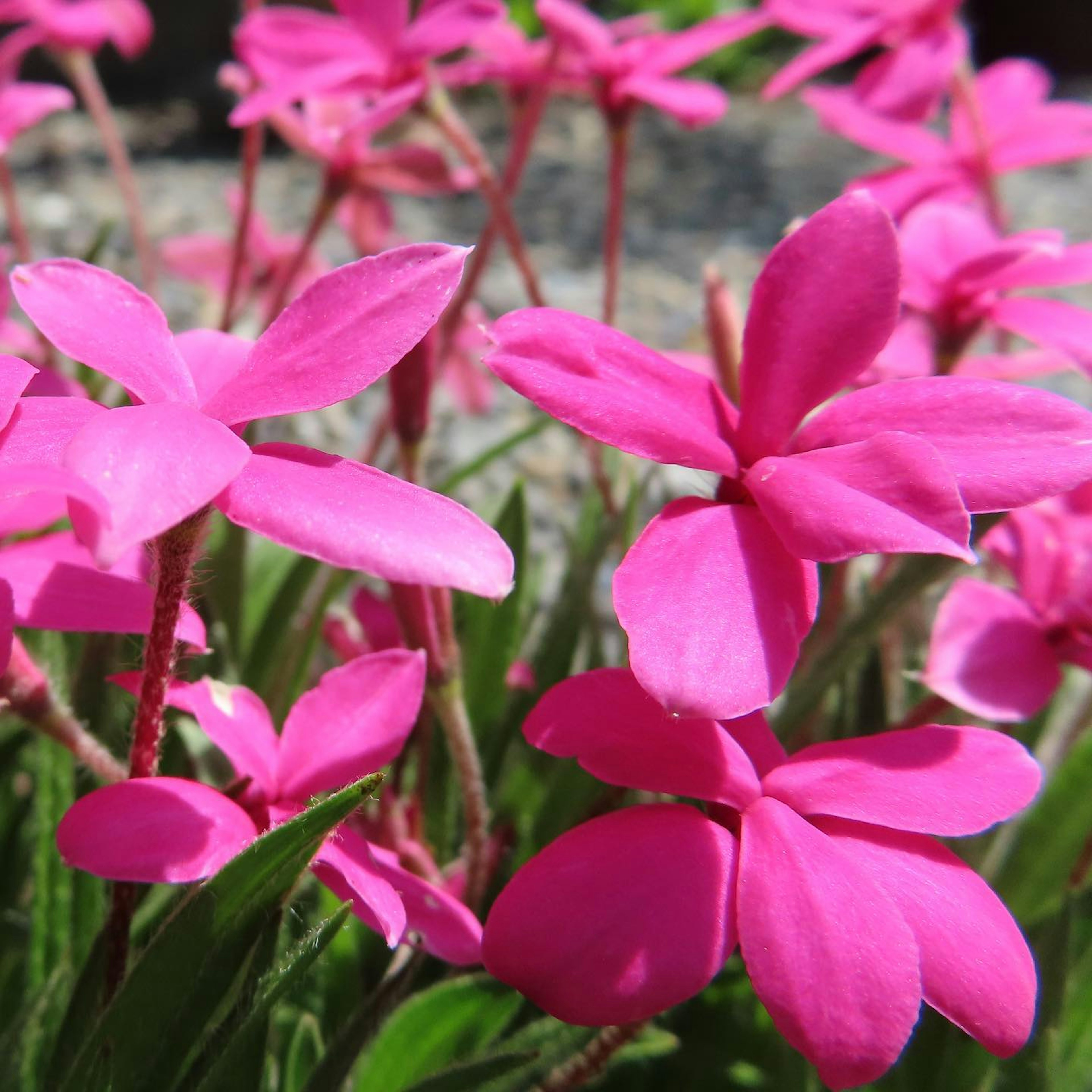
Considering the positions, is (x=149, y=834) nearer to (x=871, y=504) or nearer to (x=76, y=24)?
(x=871, y=504)

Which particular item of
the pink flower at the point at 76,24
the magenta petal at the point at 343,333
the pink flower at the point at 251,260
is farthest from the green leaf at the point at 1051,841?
the pink flower at the point at 76,24

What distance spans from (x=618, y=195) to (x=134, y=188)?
20.1 inches

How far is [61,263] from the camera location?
35 centimetres

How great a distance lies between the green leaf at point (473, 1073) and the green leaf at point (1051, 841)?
16.5 inches

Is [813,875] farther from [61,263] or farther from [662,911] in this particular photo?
[61,263]

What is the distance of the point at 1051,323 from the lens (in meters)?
0.50

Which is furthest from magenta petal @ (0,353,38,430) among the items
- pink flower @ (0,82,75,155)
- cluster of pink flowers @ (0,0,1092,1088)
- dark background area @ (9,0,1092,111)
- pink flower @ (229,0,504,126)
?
dark background area @ (9,0,1092,111)

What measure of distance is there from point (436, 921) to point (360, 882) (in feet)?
0.17

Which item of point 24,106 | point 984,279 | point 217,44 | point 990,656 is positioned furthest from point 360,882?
point 217,44

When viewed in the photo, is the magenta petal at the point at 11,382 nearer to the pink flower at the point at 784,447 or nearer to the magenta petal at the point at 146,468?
the magenta petal at the point at 146,468

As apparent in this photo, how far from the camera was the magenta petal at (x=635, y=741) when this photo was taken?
337 millimetres

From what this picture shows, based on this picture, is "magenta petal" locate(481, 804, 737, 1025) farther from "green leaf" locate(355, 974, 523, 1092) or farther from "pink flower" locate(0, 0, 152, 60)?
"pink flower" locate(0, 0, 152, 60)

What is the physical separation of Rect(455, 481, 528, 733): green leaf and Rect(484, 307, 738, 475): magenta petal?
354mm

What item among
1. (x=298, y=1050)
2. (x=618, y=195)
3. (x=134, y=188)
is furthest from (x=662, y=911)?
(x=134, y=188)
